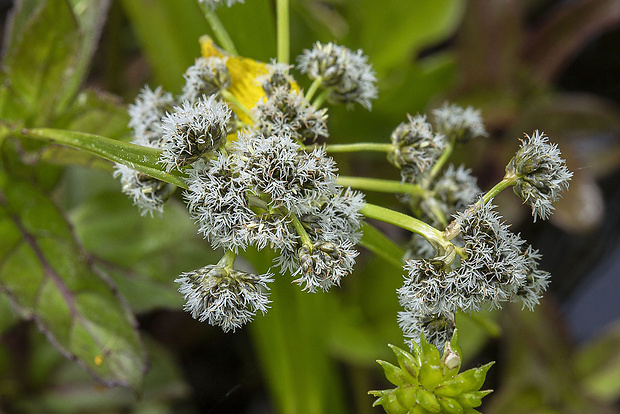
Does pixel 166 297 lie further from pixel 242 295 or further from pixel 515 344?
pixel 515 344

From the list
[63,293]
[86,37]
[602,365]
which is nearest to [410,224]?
[63,293]

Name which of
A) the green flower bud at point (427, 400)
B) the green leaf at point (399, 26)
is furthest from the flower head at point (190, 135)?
the green leaf at point (399, 26)

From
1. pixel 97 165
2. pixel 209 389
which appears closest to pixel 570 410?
pixel 209 389

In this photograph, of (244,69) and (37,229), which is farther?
→ (37,229)

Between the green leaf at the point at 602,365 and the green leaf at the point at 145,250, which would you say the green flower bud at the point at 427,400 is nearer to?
the green leaf at the point at 145,250

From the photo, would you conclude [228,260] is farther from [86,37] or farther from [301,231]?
[86,37]

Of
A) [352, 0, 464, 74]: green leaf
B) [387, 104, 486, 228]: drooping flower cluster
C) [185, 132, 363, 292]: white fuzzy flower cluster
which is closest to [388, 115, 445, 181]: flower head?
[387, 104, 486, 228]: drooping flower cluster
